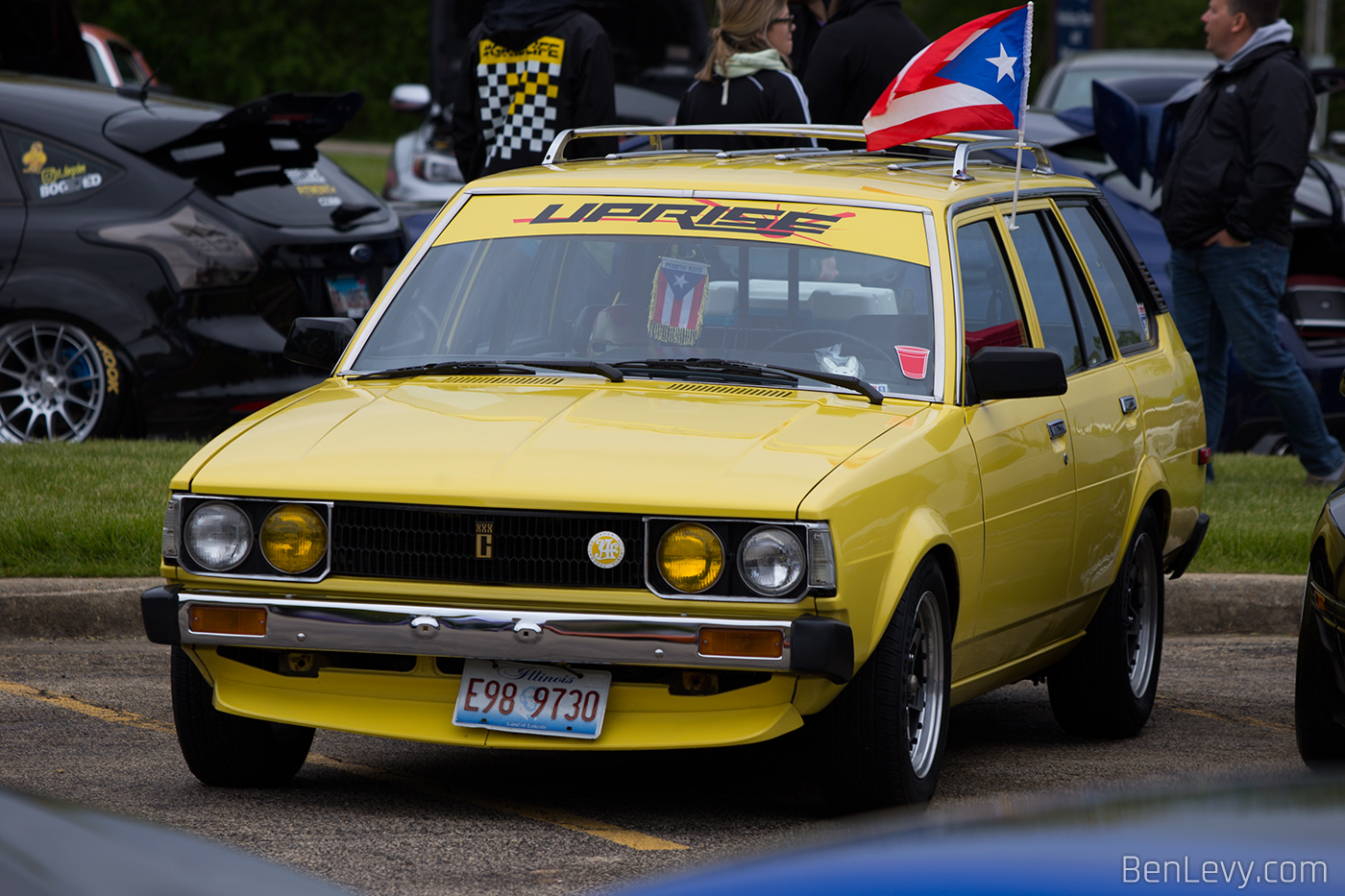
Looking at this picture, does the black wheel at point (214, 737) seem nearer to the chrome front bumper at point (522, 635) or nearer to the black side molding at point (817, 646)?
the chrome front bumper at point (522, 635)

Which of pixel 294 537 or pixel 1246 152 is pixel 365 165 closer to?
pixel 1246 152

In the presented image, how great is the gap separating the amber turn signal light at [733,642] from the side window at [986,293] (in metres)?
1.38

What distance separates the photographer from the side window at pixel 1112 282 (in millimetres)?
6641

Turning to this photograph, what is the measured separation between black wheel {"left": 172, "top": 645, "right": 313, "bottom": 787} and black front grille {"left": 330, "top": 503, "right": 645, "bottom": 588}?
589mm

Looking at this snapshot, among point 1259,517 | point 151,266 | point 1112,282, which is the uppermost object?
point 1112,282

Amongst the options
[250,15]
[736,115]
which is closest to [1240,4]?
[736,115]

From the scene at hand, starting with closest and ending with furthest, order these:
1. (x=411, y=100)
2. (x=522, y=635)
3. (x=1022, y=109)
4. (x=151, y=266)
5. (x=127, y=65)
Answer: (x=522, y=635)
(x=1022, y=109)
(x=151, y=266)
(x=411, y=100)
(x=127, y=65)

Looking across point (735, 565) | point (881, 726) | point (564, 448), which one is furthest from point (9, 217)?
point (881, 726)

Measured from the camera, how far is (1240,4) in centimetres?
953

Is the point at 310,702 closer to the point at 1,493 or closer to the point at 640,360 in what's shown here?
the point at 640,360

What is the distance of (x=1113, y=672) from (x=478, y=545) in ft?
7.76

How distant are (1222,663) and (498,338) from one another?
314 cm

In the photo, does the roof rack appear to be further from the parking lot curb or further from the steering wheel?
the parking lot curb

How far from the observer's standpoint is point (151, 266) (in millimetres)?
9102
